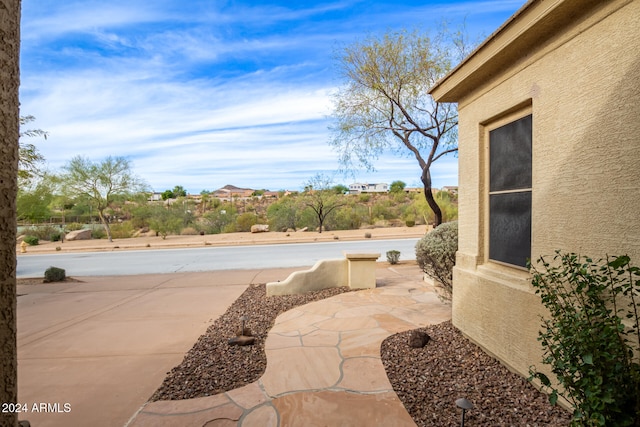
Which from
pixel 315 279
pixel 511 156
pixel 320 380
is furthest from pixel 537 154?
pixel 315 279

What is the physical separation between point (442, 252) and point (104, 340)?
16.4ft

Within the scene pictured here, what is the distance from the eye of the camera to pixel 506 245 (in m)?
3.83

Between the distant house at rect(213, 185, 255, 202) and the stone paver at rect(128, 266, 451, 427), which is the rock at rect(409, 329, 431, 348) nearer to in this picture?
the stone paver at rect(128, 266, 451, 427)

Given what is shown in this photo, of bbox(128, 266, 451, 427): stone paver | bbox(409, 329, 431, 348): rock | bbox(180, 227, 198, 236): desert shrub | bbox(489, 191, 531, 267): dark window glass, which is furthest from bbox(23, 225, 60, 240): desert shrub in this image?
bbox(489, 191, 531, 267): dark window glass

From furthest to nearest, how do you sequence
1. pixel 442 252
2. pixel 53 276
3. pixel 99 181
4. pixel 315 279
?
pixel 99 181, pixel 53 276, pixel 315 279, pixel 442 252

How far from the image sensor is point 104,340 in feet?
16.6

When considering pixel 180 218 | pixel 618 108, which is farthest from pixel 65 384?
pixel 180 218

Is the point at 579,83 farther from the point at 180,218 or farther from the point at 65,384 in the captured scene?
the point at 180,218

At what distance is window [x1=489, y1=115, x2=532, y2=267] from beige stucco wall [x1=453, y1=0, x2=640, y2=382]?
0.12 metres

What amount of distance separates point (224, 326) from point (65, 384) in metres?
2.08

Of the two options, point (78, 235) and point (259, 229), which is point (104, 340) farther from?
point (78, 235)

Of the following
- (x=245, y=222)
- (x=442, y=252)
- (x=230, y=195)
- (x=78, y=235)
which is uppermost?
(x=230, y=195)

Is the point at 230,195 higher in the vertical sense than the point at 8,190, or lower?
higher

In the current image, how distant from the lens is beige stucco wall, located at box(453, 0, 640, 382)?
2352 millimetres
